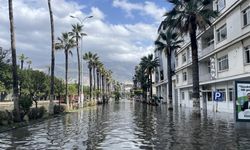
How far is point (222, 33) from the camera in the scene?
137 feet

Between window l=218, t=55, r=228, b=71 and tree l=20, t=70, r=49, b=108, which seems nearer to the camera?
window l=218, t=55, r=228, b=71

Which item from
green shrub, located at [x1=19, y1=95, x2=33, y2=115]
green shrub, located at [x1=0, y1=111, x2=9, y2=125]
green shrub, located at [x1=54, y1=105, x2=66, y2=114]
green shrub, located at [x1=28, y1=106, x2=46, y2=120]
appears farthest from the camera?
green shrub, located at [x1=54, y1=105, x2=66, y2=114]

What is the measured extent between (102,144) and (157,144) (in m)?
2.16

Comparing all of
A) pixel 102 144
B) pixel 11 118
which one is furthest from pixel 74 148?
pixel 11 118

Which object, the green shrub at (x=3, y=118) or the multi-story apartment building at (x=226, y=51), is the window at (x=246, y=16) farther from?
the green shrub at (x=3, y=118)

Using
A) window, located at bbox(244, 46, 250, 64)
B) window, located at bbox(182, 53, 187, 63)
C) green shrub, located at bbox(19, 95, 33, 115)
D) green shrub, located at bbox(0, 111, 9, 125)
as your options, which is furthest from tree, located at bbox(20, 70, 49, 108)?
green shrub, located at bbox(0, 111, 9, 125)

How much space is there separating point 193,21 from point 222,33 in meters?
7.96

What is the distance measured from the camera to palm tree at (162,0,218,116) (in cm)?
3462

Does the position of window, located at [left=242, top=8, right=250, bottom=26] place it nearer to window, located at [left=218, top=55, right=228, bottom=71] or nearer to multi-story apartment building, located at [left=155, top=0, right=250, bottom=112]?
multi-story apartment building, located at [left=155, top=0, right=250, bottom=112]

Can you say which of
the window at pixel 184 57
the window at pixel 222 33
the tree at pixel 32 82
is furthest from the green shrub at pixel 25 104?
the tree at pixel 32 82

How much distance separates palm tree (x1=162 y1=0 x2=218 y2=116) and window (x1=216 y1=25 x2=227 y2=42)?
17.5 feet

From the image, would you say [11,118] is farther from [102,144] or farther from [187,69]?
[187,69]

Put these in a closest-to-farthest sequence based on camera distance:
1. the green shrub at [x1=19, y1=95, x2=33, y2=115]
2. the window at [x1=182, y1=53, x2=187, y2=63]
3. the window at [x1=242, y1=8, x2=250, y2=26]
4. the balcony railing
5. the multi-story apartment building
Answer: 1. the green shrub at [x1=19, y1=95, x2=33, y2=115]
2. the window at [x1=242, y1=8, x2=250, y2=26]
3. the multi-story apartment building
4. the balcony railing
5. the window at [x1=182, y1=53, x2=187, y2=63]

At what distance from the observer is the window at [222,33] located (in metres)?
40.7
